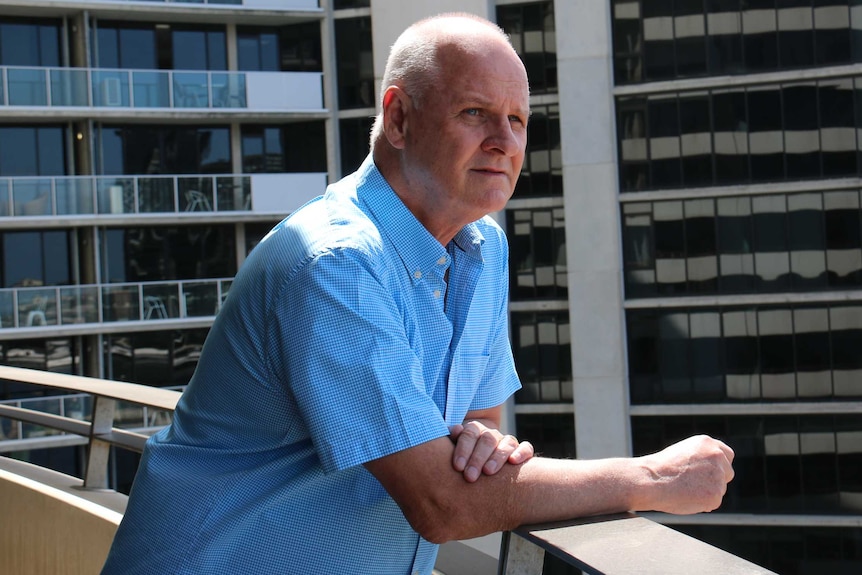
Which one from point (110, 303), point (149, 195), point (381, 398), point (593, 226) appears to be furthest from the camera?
point (149, 195)

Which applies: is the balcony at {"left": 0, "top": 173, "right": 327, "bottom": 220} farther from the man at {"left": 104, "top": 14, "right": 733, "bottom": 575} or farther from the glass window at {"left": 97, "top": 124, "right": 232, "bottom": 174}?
the man at {"left": 104, "top": 14, "right": 733, "bottom": 575}

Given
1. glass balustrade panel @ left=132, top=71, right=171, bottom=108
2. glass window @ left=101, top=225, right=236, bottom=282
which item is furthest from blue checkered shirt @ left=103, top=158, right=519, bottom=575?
glass window @ left=101, top=225, right=236, bottom=282

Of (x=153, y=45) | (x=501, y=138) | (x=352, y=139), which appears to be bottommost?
(x=501, y=138)

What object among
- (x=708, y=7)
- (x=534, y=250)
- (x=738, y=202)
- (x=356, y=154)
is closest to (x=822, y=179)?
(x=738, y=202)

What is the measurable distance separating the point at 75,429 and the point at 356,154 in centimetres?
2354

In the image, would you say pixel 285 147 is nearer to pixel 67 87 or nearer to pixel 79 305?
pixel 67 87

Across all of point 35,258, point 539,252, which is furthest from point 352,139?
point 35,258

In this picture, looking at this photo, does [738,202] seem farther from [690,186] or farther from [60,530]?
[60,530]

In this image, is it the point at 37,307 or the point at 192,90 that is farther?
the point at 192,90

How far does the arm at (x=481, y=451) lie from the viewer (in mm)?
1703

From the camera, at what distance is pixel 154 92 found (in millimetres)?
25516

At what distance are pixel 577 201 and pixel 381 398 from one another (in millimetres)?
22698

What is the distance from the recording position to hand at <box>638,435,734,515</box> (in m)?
1.80

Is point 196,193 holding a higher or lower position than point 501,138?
higher
